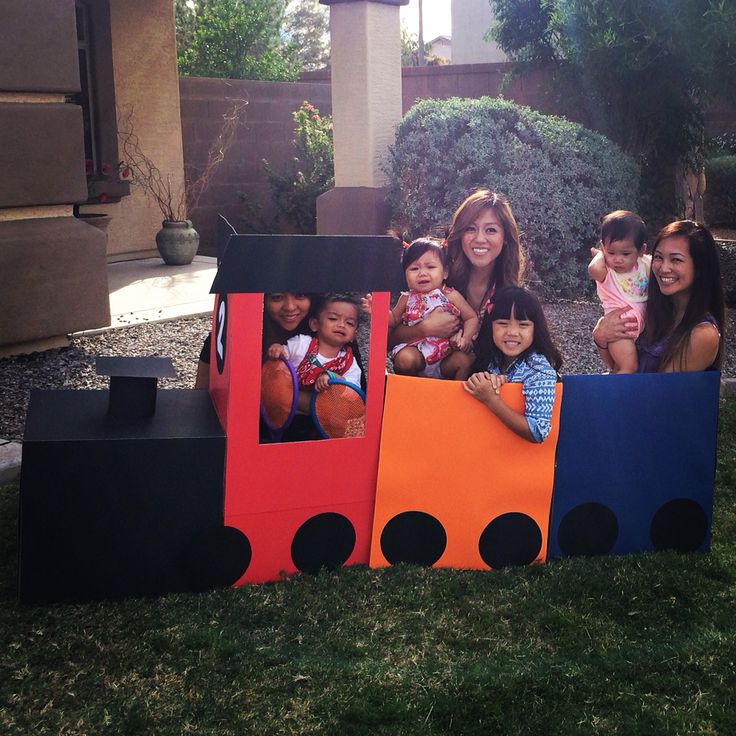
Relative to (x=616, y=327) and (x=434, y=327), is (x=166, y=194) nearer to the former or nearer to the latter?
(x=434, y=327)

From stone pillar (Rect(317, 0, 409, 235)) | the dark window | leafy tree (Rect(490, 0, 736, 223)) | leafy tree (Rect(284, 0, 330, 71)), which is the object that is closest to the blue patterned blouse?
stone pillar (Rect(317, 0, 409, 235))

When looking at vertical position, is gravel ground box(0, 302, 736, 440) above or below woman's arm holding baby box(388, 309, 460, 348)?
below

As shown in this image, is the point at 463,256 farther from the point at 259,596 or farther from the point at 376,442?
the point at 259,596

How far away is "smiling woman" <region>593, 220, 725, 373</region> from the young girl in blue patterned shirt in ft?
1.59

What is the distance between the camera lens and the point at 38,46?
17.3 feet

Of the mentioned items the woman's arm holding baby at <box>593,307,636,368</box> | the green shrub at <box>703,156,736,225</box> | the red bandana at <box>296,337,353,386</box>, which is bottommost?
the red bandana at <box>296,337,353,386</box>

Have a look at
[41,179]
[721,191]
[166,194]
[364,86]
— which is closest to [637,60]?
[364,86]

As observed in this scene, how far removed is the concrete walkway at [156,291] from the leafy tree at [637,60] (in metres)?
3.78

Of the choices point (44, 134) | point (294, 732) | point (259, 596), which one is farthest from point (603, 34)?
point (294, 732)

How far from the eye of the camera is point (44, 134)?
17.8 ft

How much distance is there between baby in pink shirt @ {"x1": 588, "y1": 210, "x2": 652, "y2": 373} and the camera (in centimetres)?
357

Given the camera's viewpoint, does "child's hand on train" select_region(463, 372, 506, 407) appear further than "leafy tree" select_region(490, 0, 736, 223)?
No

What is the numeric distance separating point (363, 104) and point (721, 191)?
28.1 feet

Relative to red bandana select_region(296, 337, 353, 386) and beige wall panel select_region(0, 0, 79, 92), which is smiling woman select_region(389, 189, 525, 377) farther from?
beige wall panel select_region(0, 0, 79, 92)
